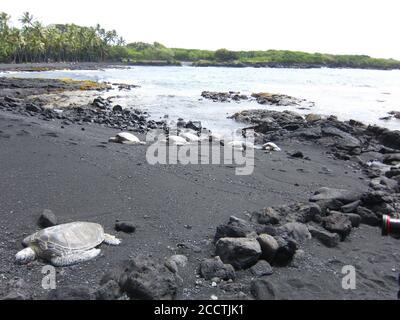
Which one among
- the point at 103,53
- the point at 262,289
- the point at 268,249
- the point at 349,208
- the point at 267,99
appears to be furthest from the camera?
the point at 103,53

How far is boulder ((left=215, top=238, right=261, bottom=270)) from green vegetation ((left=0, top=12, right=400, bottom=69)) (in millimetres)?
96347

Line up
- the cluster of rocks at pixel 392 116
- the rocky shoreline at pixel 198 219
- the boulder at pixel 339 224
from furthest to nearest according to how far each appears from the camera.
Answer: the cluster of rocks at pixel 392 116, the boulder at pixel 339 224, the rocky shoreline at pixel 198 219

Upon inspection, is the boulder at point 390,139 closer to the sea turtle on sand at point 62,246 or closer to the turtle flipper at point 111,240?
the turtle flipper at point 111,240

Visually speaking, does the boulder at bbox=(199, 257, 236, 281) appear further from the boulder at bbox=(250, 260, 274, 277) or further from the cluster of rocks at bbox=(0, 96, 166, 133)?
the cluster of rocks at bbox=(0, 96, 166, 133)

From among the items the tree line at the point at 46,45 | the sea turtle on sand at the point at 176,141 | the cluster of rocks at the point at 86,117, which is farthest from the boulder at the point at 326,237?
the tree line at the point at 46,45

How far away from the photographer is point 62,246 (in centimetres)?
556

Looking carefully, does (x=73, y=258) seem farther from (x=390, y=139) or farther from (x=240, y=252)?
(x=390, y=139)

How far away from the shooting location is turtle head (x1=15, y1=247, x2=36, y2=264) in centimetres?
542

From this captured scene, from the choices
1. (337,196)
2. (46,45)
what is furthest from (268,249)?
(46,45)

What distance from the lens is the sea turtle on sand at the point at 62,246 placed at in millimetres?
5473

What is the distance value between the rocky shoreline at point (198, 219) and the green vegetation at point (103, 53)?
90978mm

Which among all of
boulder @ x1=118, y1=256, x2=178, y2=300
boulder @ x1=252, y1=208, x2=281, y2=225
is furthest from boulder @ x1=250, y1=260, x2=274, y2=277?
boulder @ x1=252, y1=208, x2=281, y2=225

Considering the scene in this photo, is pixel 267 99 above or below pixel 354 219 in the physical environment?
above

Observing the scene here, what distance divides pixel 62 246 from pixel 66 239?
0.14m
